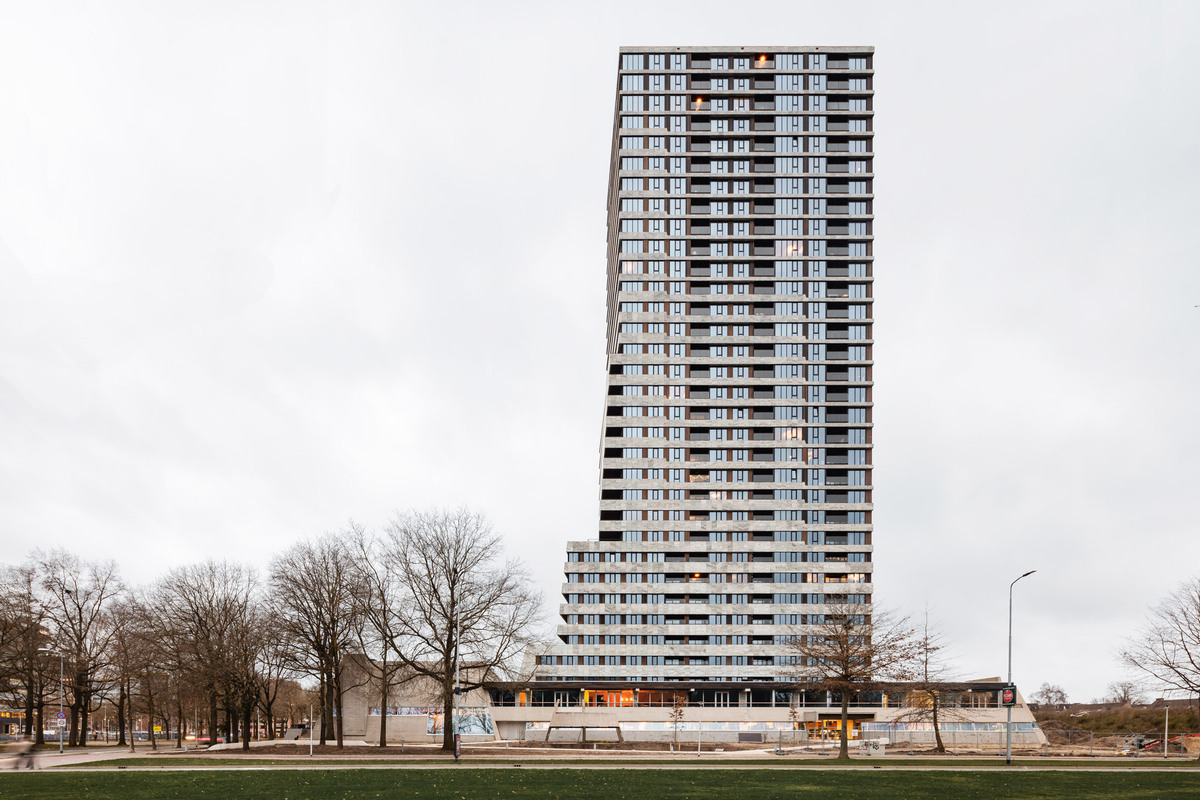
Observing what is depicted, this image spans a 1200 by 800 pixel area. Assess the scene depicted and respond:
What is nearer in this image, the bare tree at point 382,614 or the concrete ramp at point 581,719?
A: the bare tree at point 382,614

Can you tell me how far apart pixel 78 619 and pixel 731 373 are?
9063 cm

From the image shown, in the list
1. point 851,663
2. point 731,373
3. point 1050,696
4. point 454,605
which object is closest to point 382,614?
point 454,605

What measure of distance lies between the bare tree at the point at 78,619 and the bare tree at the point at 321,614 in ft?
80.9

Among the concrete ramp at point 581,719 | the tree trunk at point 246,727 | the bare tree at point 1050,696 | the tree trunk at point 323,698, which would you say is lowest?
the bare tree at point 1050,696

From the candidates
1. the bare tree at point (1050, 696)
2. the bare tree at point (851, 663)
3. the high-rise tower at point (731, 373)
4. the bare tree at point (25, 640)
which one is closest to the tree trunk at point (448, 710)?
the bare tree at point (851, 663)

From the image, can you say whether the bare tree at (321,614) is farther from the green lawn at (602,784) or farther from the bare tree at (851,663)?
the bare tree at (851,663)

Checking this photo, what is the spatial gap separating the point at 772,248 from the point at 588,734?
8440 cm

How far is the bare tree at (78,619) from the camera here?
3036 inches

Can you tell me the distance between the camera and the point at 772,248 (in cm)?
13212

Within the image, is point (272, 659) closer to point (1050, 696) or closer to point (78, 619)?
point (78, 619)

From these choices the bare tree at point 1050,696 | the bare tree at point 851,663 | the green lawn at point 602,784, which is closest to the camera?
the green lawn at point 602,784

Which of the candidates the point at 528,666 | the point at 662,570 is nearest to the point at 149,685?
the point at 528,666

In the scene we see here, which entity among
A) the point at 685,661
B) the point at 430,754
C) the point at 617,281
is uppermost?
the point at 617,281

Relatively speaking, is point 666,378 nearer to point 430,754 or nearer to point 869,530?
point 869,530
